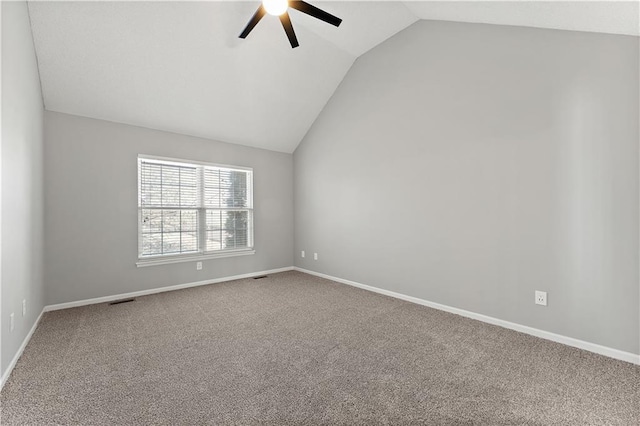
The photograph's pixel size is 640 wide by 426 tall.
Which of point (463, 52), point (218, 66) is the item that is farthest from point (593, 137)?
point (218, 66)

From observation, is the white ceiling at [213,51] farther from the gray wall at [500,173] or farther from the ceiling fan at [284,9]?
the ceiling fan at [284,9]

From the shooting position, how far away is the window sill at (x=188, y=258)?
397 centimetres

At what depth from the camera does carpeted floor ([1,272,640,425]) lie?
1.61 metres

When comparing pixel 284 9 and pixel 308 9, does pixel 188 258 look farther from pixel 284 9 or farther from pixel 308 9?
pixel 308 9

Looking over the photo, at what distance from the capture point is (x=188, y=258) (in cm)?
436

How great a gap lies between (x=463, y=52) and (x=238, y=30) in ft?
8.17

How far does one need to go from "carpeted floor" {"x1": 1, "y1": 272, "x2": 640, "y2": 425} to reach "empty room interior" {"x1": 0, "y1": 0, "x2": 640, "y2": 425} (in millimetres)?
21

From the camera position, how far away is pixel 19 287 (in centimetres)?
230

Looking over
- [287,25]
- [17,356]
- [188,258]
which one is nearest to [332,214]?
[188,258]

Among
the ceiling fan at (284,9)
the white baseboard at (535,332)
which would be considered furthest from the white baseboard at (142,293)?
the ceiling fan at (284,9)

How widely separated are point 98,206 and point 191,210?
1160 mm

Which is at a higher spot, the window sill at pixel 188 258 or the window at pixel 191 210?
the window at pixel 191 210

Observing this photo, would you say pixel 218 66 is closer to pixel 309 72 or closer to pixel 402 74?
pixel 309 72

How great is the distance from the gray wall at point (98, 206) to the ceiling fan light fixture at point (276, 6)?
2470mm
